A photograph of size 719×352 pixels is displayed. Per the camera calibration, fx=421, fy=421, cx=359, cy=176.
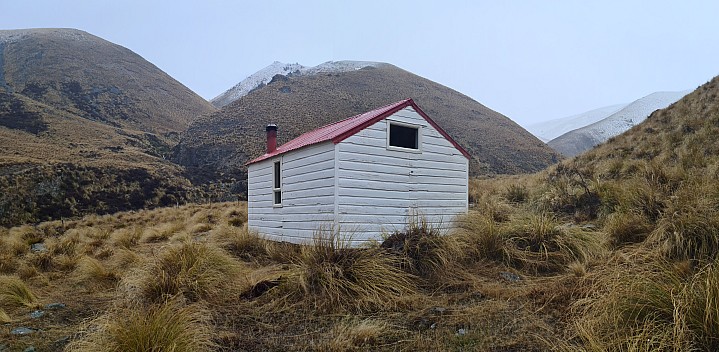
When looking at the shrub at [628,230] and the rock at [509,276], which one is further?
the rock at [509,276]

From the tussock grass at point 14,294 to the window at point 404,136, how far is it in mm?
7242

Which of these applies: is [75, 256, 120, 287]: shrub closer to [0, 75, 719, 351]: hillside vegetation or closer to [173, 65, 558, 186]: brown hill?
[0, 75, 719, 351]: hillside vegetation

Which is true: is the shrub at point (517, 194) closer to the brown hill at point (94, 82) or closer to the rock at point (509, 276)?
the rock at point (509, 276)

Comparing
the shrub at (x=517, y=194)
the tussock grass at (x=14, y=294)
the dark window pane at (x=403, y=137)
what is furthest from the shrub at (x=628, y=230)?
the tussock grass at (x=14, y=294)

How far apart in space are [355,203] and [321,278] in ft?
10.6

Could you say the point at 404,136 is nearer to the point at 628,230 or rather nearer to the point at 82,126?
the point at 628,230

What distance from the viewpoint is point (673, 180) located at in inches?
346

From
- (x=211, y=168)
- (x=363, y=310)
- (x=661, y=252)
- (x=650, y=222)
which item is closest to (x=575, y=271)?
(x=661, y=252)

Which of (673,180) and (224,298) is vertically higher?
(673,180)

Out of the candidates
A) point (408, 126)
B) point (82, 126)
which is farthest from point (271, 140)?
point (82, 126)

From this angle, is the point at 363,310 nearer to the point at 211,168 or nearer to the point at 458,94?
the point at 211,168

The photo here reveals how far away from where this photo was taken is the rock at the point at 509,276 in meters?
6.27

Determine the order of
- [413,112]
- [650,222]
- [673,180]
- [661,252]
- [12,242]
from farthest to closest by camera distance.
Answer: [12,242] → [413,112] → [673,180] → [650,222] → [661,252]

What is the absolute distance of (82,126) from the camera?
47969 mm
